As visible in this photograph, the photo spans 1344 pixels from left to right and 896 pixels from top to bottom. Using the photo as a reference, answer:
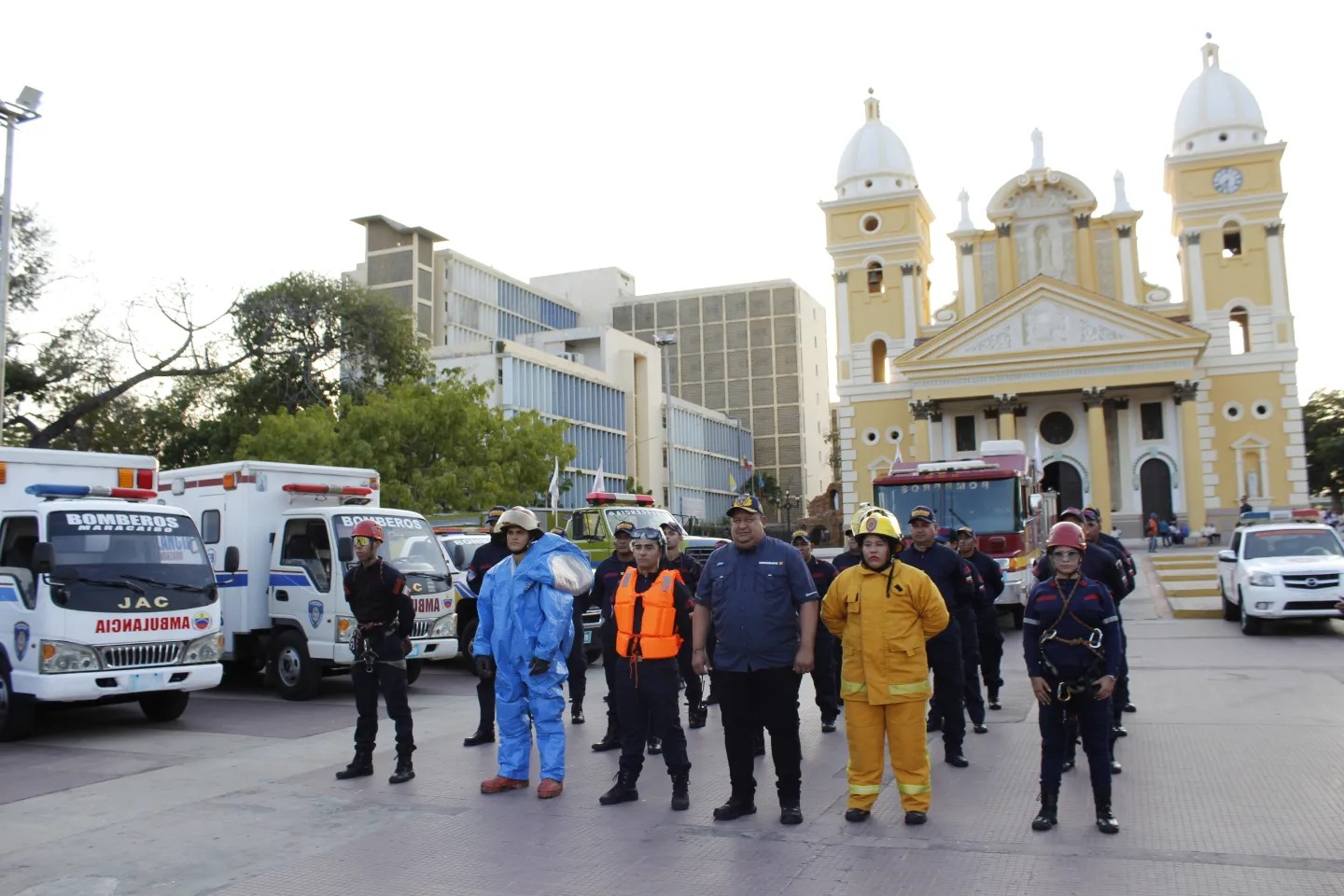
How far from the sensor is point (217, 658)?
11617mm

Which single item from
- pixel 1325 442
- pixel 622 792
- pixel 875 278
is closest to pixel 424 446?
pixel 875 278

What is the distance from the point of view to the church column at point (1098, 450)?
1761 inches

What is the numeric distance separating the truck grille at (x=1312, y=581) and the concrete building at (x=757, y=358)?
83591mm

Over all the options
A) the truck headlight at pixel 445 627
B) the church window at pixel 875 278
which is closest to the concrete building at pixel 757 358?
the church window at pixel 875 278

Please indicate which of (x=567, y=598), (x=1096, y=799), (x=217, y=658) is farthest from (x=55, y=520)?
(x=1096, y=799)

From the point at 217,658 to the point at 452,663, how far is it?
5.81 metres

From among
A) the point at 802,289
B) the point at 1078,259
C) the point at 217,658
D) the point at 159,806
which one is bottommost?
the point at 159,806

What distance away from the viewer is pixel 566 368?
68812mm

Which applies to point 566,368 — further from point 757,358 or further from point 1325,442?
point 1325,442

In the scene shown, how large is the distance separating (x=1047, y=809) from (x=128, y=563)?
359 inches

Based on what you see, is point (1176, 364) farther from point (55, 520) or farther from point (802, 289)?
point (802, 289)

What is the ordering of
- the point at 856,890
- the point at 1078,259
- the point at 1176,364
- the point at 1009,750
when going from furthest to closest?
1. the point at 1078,259
2. the point at 1176,364
3. the point at 1009,750
4. the point at 856,890

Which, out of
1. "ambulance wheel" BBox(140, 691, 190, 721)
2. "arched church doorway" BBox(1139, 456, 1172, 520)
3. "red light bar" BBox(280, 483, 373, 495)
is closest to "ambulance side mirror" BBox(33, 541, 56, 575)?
"ambulance wheel" BBox(140, 691, 190, 721)

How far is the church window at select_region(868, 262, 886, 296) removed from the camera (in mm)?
52688
